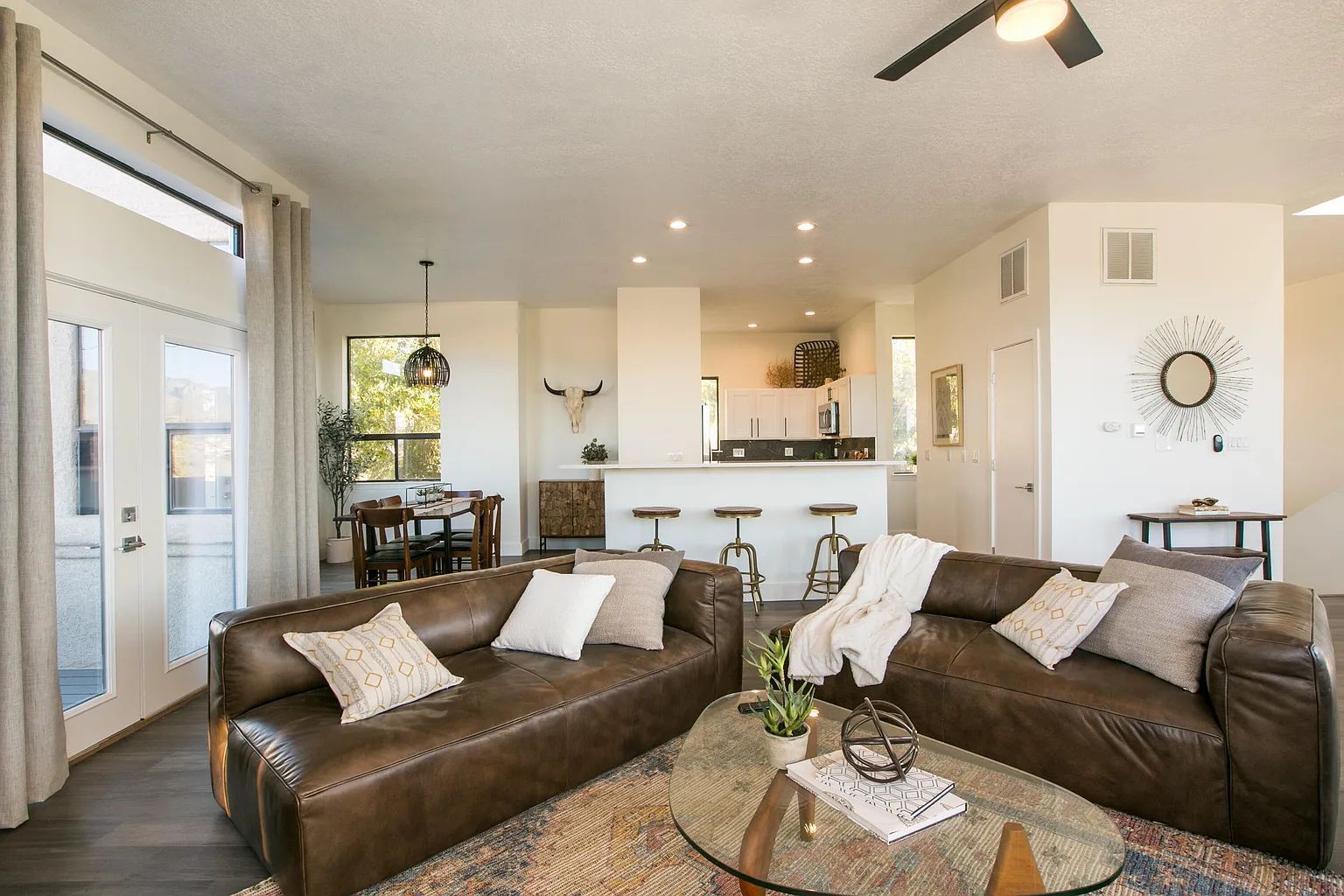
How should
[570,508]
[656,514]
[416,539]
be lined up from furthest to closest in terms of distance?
[570,508]
[416,539]
[656,514]

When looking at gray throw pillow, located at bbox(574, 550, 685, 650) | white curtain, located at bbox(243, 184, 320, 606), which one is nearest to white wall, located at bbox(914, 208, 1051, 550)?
gray throw pillow, located at bbox(574, 550, 685, 650)

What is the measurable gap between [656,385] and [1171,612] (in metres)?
5.35

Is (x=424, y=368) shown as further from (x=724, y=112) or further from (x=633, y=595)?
(x=633, y=595)

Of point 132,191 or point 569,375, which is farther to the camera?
point 569,375

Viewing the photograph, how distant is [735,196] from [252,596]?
4.00 metres

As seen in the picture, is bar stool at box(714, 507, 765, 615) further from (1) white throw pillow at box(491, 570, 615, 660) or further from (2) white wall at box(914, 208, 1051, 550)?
(1) white throw pillow at box(491, 570, 615, 660)

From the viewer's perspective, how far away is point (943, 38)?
234cm

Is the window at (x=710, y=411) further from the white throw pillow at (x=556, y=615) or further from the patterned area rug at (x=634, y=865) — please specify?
the patterned area rug at (x=634, y=865)

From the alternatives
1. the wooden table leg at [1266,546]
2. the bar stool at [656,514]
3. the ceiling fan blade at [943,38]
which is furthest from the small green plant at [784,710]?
the wooden table leg at [1266,546]

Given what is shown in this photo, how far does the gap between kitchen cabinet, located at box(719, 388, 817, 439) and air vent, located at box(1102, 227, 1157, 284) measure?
200 inches

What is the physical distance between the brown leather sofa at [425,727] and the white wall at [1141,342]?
137 inches

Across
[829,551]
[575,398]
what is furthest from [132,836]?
[575,398]

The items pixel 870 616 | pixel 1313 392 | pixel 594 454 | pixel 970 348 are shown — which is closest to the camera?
pixel 870 616

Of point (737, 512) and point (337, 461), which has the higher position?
point (337, 461)
